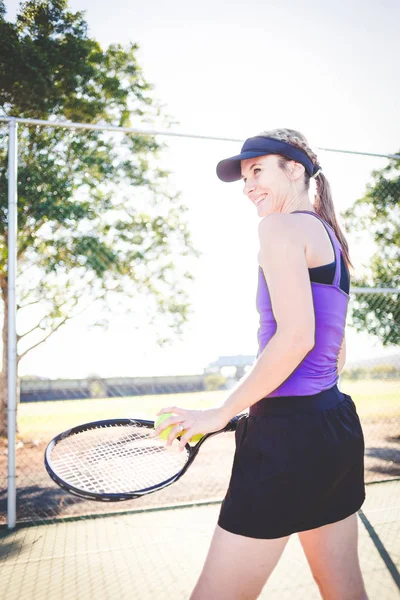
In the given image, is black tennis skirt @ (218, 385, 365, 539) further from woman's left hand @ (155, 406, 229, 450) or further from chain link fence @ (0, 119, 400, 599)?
chain link fence @ (0, 119, 400, 599)

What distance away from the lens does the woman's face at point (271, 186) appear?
4.15 feet

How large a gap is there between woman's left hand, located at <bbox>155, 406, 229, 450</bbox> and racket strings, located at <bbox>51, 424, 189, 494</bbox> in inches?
20.5

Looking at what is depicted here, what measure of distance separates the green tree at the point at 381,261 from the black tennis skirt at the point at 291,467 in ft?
14.0

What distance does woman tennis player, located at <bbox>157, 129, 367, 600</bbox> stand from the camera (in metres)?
1.05

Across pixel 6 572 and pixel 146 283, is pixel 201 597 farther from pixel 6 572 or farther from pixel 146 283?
pixel 146 283

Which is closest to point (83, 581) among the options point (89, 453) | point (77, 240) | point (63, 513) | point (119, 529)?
point (119, 529)

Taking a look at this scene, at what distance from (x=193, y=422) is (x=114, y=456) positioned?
2.65 feet

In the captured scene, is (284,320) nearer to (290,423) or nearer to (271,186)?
(290,423)

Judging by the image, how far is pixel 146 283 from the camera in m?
6.93

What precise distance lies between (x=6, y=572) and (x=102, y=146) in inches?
203

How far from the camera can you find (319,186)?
54.4 inches

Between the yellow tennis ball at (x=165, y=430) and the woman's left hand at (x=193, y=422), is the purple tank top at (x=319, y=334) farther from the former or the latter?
the yellow tennis ball at (x=165, y=430)

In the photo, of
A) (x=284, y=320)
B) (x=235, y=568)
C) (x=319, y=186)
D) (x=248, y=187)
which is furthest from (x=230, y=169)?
(x=235, y=568)

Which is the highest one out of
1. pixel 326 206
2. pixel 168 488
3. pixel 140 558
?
pixel 326 206
